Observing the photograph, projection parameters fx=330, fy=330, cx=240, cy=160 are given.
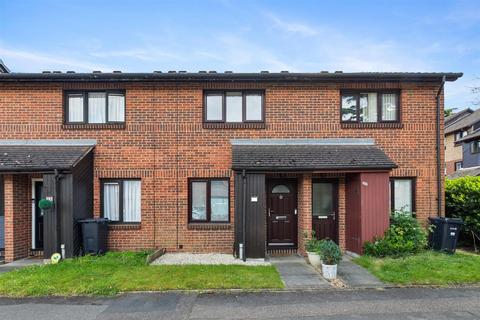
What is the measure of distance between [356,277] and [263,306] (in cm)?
268

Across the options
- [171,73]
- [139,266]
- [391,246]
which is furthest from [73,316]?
[391,246]

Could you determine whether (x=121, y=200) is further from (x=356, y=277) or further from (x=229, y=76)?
(x=356, y=277)

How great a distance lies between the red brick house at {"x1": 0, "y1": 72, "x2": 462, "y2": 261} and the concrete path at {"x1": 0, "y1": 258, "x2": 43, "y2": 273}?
0.64 m

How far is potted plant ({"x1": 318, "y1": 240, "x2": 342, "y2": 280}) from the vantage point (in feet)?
23.9

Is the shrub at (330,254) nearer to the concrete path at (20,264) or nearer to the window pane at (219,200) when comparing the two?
the window pane at (219,200)

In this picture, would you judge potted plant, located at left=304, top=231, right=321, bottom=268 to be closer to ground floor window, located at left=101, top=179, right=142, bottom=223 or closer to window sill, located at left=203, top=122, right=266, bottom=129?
window sill, located at left=203, top=122, right=266, bottom=129

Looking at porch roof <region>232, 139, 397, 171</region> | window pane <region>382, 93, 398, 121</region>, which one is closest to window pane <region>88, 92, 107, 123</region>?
porch roof <region>232, 139, 397, 171</region>

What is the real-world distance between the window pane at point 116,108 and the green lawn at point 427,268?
801 centimetres

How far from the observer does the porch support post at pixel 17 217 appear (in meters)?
8.95

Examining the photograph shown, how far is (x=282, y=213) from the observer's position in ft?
33.5

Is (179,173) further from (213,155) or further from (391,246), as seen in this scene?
(391,246)

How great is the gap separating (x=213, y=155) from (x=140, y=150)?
2224mm

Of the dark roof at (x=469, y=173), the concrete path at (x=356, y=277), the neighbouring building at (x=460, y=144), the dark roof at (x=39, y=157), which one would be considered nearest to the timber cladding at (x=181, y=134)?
the dark roof at (x=39, y=157)

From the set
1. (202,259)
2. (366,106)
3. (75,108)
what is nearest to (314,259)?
(202,259)
